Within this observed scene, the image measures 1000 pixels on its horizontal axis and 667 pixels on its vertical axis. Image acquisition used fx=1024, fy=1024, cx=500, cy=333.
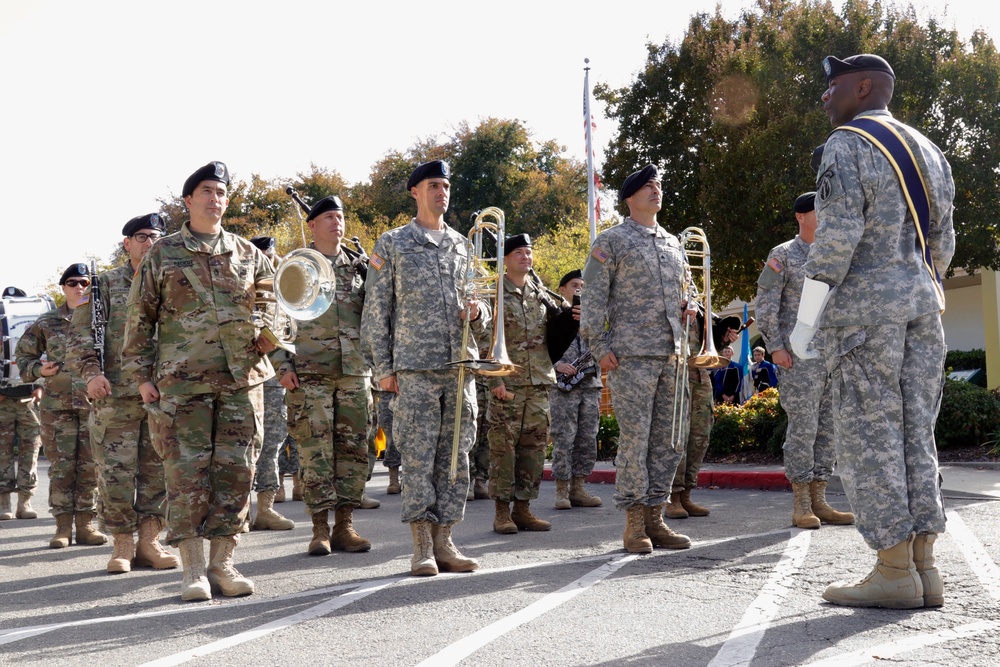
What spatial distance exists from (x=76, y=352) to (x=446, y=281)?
10.4ft

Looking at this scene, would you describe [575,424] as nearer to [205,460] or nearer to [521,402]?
[521,402]

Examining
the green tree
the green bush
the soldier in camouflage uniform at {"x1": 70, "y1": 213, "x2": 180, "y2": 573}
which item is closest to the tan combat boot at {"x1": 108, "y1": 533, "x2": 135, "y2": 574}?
the soldier in camouflage uniform at {"x1": 70, "y1": 213, "x2": 180, "y2": 573}

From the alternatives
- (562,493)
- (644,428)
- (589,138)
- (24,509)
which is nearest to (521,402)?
(562,493)

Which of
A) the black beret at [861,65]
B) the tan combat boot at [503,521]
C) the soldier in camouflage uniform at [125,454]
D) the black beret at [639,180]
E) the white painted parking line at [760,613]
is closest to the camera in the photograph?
the white painted parking line at [760,613]

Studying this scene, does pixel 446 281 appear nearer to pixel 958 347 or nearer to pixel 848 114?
pixel 848 114

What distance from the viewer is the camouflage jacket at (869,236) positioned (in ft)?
16.8

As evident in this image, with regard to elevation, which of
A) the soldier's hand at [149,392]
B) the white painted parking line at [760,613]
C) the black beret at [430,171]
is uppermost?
the black beret at [430,171]

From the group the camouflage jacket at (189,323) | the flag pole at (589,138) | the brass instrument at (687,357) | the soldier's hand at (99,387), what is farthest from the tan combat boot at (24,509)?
the flag pole at (589,138)

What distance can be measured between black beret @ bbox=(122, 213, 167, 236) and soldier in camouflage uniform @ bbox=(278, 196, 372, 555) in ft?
4.51

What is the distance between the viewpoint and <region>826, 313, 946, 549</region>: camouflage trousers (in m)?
5.01

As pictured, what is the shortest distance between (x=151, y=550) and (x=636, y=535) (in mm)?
3547

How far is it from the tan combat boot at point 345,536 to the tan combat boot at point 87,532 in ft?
8.59

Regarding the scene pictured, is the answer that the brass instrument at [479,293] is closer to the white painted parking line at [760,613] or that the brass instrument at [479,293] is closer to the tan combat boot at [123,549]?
the white painted parking line at [760,613]

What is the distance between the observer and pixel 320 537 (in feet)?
25.4
